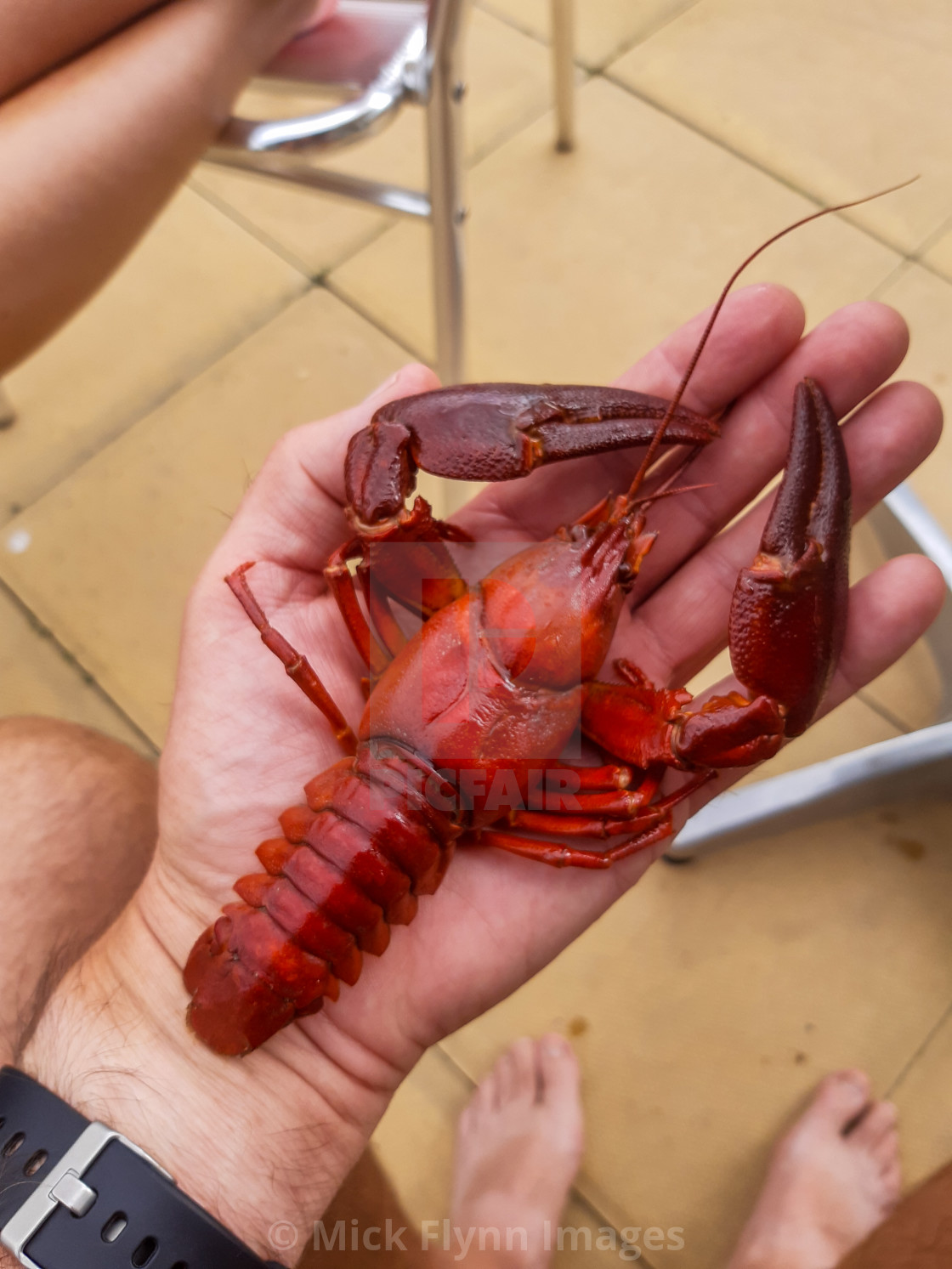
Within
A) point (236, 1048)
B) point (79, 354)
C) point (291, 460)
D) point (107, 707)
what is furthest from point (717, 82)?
point (236, 1048)

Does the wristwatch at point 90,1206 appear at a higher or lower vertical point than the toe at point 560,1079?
higher

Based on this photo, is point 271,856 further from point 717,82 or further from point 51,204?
point 717,82

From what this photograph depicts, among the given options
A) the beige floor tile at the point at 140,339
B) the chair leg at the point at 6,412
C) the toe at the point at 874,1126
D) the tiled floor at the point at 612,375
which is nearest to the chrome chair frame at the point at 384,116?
the tiled floor at the point at 612,375

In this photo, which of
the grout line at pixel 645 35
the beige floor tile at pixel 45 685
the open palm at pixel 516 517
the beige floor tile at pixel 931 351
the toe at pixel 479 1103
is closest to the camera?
the open palm at pixel 516 517

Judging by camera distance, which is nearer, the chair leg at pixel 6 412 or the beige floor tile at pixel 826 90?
the chair leg at pixel 6 412

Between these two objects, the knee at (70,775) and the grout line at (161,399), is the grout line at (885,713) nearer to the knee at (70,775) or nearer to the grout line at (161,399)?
the knee at (70,775)

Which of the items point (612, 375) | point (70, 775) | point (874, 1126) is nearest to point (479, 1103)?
point (874, 1126)

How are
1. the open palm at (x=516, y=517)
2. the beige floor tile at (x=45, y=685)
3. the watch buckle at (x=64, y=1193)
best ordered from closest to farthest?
the watch buckle at (x=64, y=1193), the open palm at (x=516, y=517), the beige floor tile at (x=45, y=685)
